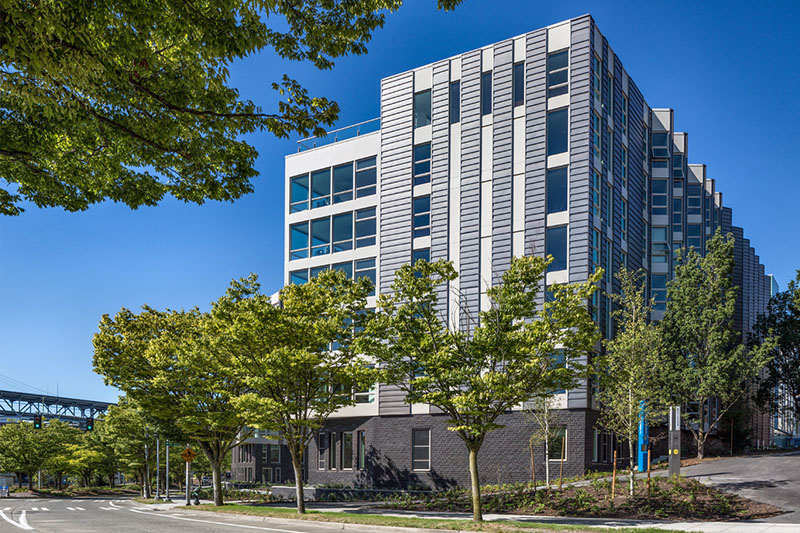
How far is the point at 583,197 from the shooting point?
3291 centimetres

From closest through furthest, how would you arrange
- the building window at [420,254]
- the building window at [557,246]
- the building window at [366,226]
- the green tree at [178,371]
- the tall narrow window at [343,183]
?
1. the green tree at [178,371]
2. the building window at [557,246]
3. the building window at [420,254]
4. the building window at [366,226]
5. the tall narrow window at [343,183]

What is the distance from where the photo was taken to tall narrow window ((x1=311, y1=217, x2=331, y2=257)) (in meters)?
42.6

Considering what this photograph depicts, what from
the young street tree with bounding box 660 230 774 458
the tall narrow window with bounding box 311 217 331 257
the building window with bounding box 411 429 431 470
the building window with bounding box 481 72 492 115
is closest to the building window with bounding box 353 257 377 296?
the tall narrow window with bounding box 311 217 331 257

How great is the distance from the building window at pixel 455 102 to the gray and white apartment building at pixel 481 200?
0.07 metres

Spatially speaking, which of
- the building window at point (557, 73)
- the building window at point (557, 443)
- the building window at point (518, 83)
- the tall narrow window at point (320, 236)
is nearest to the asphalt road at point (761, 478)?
the building window at point (557, 443)

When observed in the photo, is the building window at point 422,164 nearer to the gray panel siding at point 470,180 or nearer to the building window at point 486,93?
the gray panel siding at point 470,180

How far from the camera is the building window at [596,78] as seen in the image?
1364 inches

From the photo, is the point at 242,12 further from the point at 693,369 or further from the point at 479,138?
the point at 693,369

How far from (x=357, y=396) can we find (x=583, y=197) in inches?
662

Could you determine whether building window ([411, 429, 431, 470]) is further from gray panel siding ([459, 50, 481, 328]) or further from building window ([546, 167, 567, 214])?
building window ([546, 167, 567, 214])

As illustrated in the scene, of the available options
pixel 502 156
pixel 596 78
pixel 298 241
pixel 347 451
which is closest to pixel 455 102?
pixel 502 156

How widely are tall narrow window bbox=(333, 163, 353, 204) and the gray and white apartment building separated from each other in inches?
3.5

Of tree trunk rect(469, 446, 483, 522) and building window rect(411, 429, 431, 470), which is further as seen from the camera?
building window rect(411, 429, 431, 470)

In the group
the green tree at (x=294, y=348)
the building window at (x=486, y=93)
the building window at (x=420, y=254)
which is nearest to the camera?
the green tree at (x=294, y=348)
